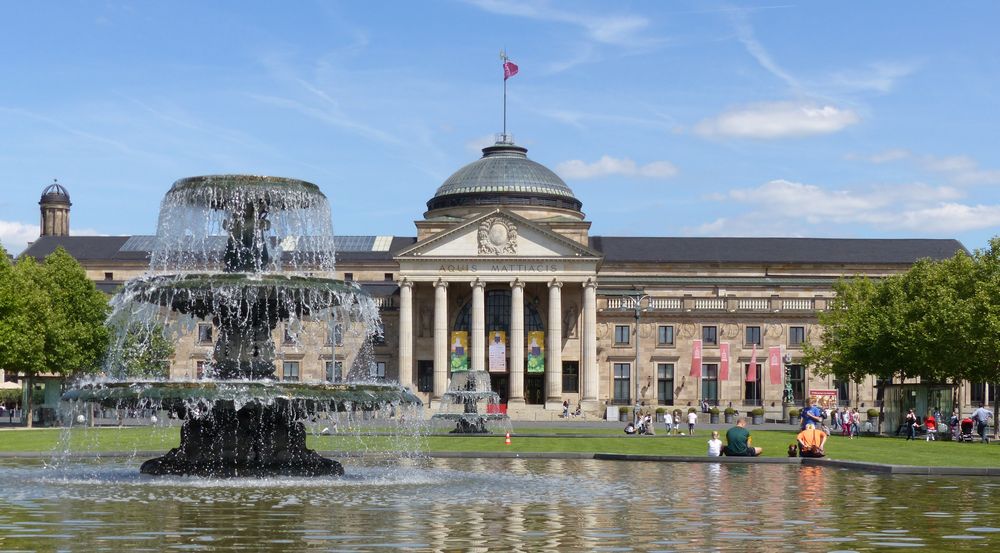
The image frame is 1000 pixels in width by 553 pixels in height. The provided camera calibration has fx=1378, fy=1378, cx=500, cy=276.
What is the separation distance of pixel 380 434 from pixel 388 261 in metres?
61.2

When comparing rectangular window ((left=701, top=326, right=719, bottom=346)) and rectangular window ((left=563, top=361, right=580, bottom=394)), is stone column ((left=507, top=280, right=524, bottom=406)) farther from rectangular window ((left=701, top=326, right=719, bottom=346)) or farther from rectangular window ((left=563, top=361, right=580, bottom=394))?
rectangular window ((left=701, top=326, right=719, bottom=346))

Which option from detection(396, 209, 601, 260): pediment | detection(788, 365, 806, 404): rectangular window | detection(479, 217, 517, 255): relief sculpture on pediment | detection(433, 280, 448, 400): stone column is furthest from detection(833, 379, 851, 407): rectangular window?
detection(433, 280, 448, 400): stone column

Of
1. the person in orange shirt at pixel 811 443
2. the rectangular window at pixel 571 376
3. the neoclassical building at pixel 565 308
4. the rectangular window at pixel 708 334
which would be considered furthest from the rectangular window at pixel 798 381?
the person in orange shirt at pixel 811 443

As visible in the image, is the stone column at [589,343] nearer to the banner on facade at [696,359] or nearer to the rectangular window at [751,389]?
the banner on facade at [696,359]

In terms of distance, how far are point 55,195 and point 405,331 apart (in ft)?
170

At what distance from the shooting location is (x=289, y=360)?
10856 cm

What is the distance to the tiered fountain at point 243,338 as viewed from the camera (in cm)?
2555

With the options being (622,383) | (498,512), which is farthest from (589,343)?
(498,512)

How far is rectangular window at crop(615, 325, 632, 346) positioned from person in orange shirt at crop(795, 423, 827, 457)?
69.1 meters

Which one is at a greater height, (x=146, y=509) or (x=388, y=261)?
(x=388, y=261)

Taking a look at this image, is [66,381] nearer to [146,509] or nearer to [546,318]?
[546,318]

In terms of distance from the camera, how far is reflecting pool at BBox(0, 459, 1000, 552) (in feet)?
53.2

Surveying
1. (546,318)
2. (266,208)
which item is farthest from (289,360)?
(266,208)

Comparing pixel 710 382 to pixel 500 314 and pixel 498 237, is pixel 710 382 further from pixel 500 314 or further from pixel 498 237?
pixel 498 237
